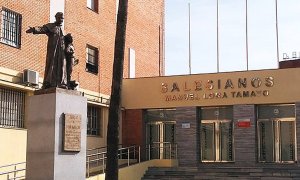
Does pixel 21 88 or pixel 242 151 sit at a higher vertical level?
pixel 21 88

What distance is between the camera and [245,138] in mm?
24578

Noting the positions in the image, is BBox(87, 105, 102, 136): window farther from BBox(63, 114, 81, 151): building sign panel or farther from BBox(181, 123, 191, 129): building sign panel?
BBox(63, 114, 81, 151): building sign panel

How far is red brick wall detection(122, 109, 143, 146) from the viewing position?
26.9 m

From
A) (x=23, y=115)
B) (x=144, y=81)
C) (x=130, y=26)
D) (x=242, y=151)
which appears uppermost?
(x=130, y=26)

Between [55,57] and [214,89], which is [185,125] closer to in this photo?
[214,89]

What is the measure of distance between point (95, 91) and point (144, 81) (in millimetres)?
2769

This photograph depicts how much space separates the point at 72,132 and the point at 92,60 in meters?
12.7

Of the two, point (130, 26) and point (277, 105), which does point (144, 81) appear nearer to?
point (130, 26)

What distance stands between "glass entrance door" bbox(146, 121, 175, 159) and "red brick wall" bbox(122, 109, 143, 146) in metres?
0.47

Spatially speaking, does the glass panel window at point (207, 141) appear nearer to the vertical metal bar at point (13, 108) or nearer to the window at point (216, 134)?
the window at point (216, 134)

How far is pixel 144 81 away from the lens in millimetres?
26609

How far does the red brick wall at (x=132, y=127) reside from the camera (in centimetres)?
2686

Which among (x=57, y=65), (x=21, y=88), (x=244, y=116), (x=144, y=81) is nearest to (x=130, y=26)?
(x=144, y=81)

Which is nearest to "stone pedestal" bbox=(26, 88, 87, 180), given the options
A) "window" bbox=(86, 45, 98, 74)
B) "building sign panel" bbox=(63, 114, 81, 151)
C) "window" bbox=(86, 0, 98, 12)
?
"building sign panel" bbox=(63, 114, 81, 151)
